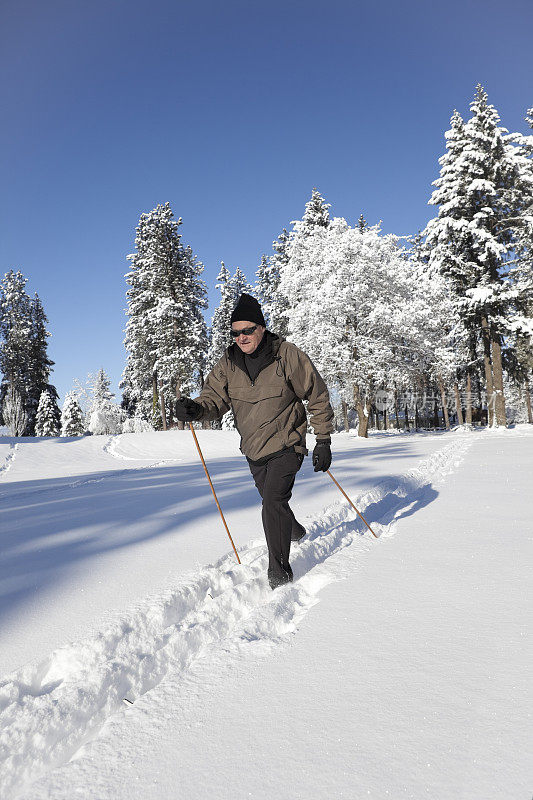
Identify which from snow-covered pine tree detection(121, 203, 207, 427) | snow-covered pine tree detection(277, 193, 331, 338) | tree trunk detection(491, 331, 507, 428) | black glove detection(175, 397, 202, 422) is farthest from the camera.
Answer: snow-covered pine tree detection(121, 203, 207, 427)

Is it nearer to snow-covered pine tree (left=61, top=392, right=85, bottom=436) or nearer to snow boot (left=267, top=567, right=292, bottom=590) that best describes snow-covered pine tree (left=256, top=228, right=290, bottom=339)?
snow-covered pine tree (left=61, top=392, right=85, bottom=436)

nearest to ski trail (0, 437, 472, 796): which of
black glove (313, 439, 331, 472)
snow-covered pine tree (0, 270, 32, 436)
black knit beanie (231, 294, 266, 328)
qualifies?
black glove (313, 439, 331, 472)

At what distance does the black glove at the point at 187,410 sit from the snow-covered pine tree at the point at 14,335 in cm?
3950

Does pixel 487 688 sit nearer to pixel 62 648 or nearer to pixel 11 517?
pixel 62 648

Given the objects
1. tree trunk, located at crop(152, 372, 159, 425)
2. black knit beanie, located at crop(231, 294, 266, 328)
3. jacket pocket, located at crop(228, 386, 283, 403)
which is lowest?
jacket pocket, located at crop(228, 386, 283, 403)

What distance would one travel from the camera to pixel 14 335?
126ft

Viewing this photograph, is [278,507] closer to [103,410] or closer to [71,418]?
[71,418]

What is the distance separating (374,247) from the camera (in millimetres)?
21531

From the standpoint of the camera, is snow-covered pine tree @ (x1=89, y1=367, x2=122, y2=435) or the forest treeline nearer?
the forest treeline

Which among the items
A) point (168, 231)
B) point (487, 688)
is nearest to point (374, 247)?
point (168, 231)

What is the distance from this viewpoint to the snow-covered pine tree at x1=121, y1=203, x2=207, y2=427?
1190 inches

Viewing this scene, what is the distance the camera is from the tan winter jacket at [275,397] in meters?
3.45

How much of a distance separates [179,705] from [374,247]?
72.7 ft

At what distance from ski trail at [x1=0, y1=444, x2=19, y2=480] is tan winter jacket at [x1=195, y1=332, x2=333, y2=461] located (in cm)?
1359
